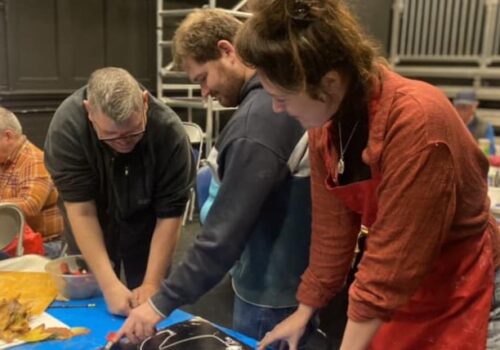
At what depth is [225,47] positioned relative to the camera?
1211 mm

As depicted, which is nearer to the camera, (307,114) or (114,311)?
(307,114)

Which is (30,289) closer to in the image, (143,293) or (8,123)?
(143,293)

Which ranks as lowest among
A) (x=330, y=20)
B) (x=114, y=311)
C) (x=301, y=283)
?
(x=114, y=311)

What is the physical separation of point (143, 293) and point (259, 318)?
0.37 meters

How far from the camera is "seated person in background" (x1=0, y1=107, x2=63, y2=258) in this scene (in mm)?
2338

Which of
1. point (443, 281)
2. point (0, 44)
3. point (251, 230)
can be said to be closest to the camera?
point (443, 281)

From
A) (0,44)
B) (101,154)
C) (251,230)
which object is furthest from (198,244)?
(0,44)

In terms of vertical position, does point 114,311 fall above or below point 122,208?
below

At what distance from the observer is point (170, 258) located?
1.58 metres

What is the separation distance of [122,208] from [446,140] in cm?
107

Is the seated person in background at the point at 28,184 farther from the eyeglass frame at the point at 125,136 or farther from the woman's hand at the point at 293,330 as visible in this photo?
the woman's hand at the point at 293,330

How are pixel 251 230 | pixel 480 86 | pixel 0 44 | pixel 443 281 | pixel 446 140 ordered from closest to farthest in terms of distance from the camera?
pixel 446 140 → pixel 443 281 → pixel 251 230 → pixel 0 44 → pixel 480 86

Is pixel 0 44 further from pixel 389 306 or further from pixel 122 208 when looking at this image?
pixel 389 306

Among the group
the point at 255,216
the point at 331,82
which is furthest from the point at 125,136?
the point at 331,82
